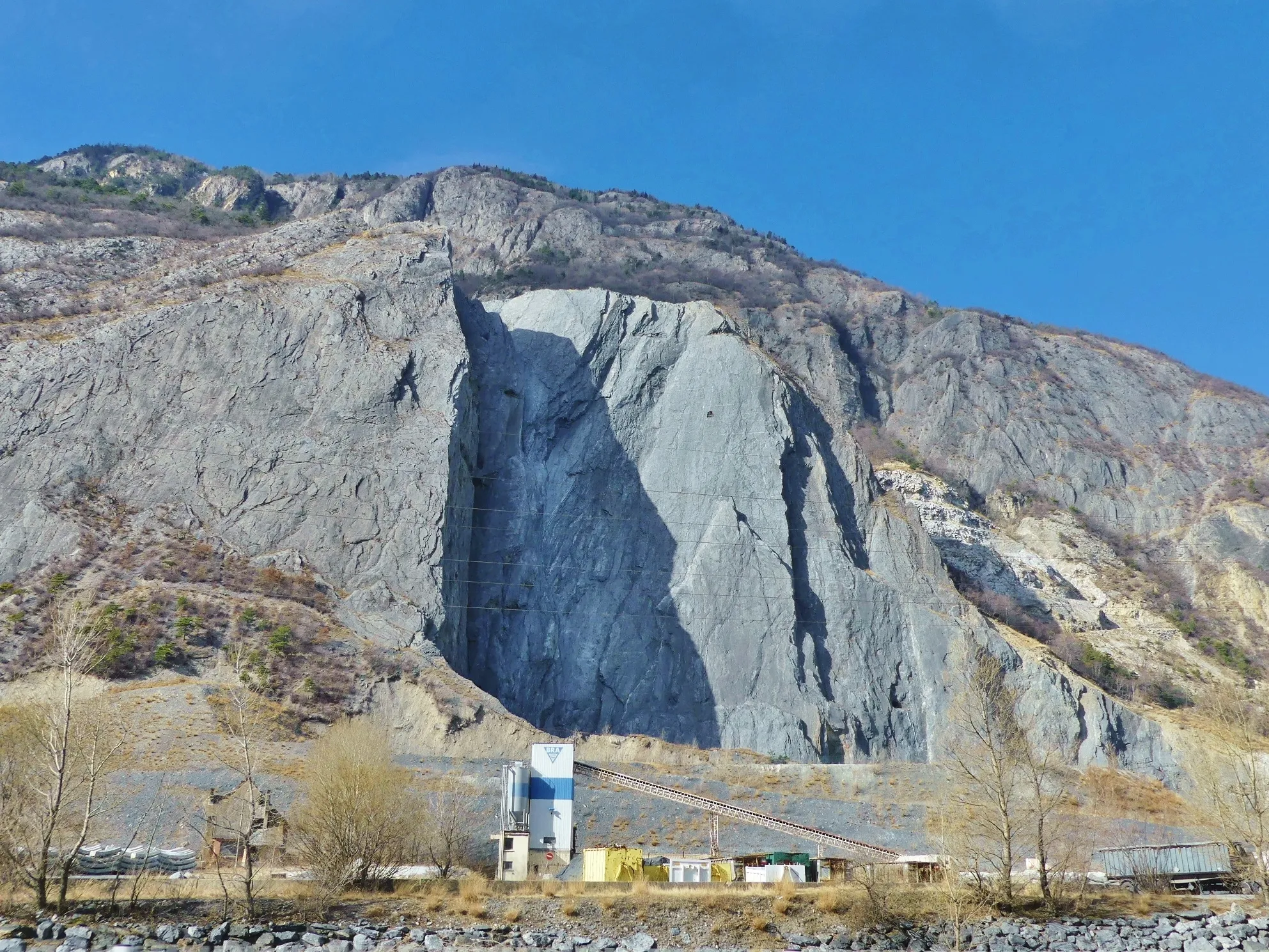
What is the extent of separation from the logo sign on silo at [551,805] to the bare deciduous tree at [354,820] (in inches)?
120

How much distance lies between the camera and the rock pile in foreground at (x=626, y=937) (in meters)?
18.4

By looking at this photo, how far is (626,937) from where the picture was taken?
20.2 m

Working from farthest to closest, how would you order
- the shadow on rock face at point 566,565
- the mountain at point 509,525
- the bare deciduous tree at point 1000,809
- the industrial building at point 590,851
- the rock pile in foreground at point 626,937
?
the shadow on rock face at point 566,565, the mountain at point 509,525, the industrial building at point 590,851, the bare deciduous tree at point 1000,809, the rock pile in foreground at point 626,937

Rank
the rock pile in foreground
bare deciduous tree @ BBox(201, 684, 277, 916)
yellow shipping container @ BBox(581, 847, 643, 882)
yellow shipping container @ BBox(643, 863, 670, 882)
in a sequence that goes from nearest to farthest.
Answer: the rock pile in foreground, bare deciduous tree @ BBox(201, 684, 277, 916), yellow shipping container @ BBox(581, 847, 643, 882), yellow shipping container @ BBox(643, 863, 670, 882)

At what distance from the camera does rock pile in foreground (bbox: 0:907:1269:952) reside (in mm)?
18359

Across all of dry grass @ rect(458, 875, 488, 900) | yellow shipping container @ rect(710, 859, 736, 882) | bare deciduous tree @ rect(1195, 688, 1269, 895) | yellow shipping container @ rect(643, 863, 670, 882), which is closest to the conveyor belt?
yellow shipping container @ rect(710, 859, 736, 882)

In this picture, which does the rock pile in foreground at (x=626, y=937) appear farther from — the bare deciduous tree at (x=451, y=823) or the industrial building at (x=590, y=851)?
the bare deciduous tree at (x=451, y=823)

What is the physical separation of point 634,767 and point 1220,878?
1934 centimetres

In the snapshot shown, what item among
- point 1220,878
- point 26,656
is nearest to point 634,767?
point 1220,878

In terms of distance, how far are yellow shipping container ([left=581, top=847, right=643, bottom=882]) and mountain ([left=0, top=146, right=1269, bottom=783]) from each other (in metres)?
16.1

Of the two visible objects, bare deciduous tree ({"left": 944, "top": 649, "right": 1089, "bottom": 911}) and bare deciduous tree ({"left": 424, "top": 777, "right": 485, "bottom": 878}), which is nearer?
bare deciduous tree ({"left": 944, "top": 649, "right": 1089, "bottom": 911})

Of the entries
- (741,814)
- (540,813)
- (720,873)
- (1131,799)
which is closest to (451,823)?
(540,813)

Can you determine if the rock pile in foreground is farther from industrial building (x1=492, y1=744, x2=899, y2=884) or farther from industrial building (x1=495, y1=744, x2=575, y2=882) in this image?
industrial building (x1=495, y1=744, x2=575, y2=882)

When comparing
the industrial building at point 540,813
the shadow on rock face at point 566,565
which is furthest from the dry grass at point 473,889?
the shadow on rock face at point 566,565
